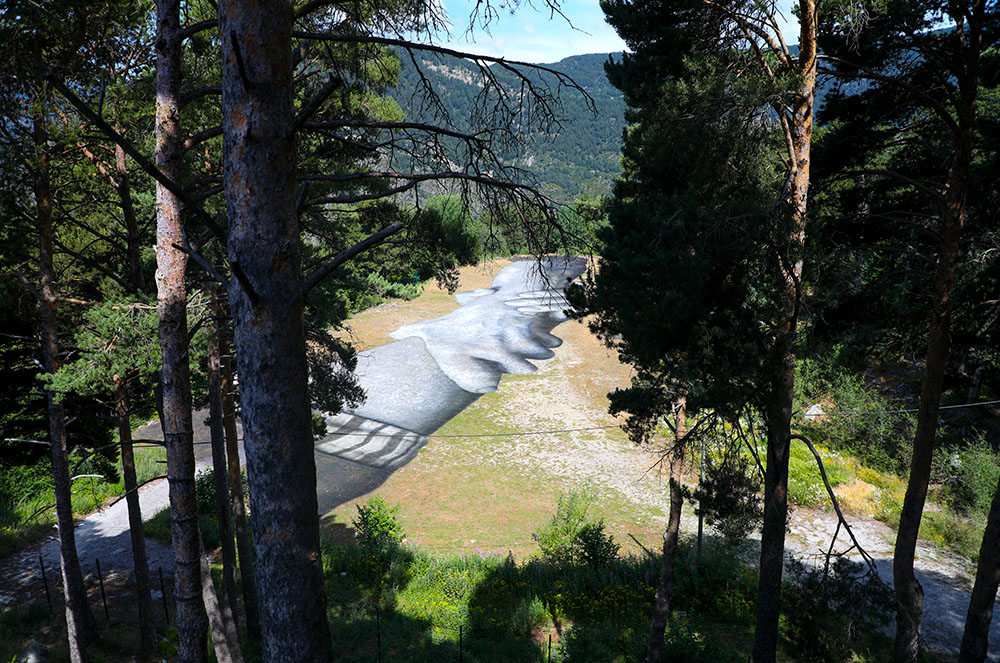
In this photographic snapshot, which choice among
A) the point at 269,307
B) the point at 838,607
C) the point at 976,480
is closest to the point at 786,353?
the point at 838,607

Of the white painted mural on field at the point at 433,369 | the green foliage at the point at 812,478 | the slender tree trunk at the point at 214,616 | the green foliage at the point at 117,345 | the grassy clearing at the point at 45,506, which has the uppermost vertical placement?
the green foliage at the point at 117,345

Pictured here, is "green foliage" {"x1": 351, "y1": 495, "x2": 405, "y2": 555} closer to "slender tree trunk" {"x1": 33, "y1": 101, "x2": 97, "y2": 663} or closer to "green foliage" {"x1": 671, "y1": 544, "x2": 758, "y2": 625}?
"slender tree trunk" {"x1": 33, "y1": 101, "x2": 97, "y2": 663}

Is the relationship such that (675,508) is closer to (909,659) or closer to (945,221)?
(909,659)

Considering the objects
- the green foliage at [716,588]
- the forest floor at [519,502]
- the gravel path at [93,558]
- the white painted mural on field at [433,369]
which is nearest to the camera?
the green foliage at [716,588]

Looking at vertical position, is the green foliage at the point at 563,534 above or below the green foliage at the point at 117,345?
below

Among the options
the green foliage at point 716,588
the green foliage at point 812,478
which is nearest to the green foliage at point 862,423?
the green foliage at point 812,478

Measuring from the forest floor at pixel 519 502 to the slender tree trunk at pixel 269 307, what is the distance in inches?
245

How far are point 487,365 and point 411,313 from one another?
10.6 m

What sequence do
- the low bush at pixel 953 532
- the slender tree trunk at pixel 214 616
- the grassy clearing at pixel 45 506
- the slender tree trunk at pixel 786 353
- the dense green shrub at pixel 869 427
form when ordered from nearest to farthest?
the slender tree trunk at pixel 214 616 → the slender tree trunk at pixel 786 353 → the low bush at pixel 953 532 → the grassy clearing at pixel 45 506 → the dense green shrub at pixel 869 427

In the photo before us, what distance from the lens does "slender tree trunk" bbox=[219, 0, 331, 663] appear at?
2422 mm

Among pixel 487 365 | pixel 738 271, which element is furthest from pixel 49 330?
pixel 487 365

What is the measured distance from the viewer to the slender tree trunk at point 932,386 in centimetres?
763

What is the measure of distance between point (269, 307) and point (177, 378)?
2.46 m

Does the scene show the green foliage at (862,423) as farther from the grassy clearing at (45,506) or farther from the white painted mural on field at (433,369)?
the grassy clearing at (45,506)
